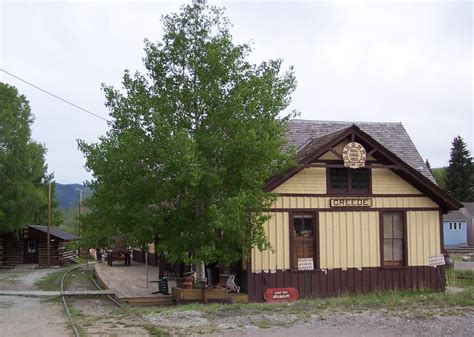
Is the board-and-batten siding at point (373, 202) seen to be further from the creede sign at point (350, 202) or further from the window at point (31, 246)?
the window at point (31, 246)

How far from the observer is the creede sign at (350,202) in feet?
62.0

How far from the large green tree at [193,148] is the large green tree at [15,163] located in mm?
27621

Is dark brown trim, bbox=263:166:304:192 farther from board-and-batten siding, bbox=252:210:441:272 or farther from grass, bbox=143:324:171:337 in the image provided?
grass, bbox=143:324:171:337

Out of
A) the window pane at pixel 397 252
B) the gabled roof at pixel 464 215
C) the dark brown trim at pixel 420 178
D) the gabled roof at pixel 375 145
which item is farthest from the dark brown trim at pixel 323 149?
the gabled roof at pixel 464 215

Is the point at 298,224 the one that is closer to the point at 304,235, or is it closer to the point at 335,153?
the point at 304,235

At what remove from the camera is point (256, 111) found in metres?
16.9

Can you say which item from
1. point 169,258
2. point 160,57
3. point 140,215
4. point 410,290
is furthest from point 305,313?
point 160,57

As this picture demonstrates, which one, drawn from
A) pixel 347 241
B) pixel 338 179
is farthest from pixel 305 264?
pixel 338 179

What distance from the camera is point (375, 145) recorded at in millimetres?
18828

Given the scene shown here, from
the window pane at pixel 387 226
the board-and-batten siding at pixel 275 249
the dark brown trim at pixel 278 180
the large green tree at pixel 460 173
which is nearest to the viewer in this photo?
the dark brown trim at pixel 278 180

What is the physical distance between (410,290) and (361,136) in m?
5.14

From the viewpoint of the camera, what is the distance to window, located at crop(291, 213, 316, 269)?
18.5 m

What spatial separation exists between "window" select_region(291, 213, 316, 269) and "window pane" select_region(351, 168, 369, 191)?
1.90 meters

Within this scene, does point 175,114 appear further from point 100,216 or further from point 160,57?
point 100,216
